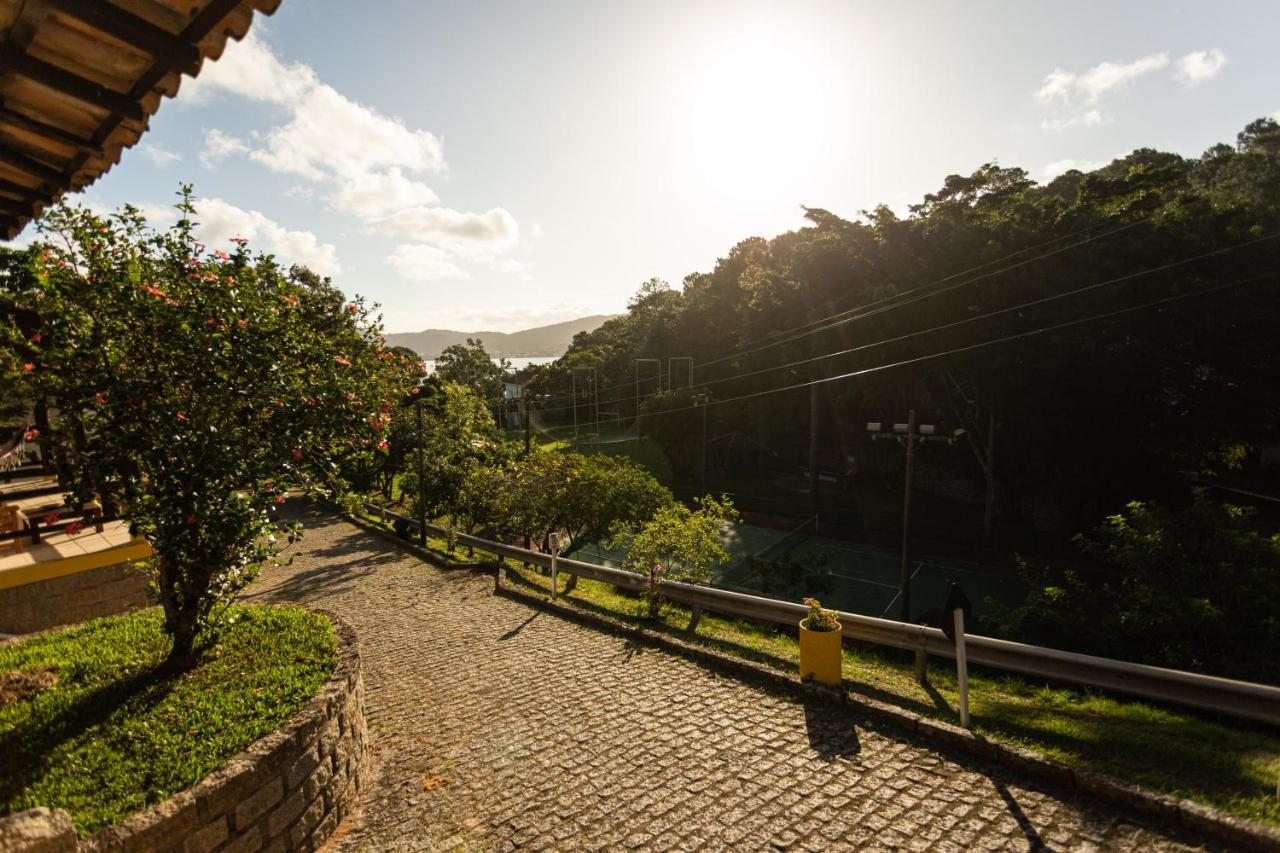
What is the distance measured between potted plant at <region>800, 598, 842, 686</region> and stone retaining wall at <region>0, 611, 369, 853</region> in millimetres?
5058

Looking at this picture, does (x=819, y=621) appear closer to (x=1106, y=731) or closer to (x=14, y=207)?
(x=1106, y=731)

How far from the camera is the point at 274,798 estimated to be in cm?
479

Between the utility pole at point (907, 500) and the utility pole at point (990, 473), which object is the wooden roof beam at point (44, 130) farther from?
the utility pole at point (990, 473)

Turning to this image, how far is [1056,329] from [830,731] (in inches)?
904

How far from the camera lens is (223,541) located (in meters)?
6.16

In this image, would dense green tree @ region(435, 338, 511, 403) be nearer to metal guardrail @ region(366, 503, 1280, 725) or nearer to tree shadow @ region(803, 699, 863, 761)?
metal guardrail @ region(366, 503, 1280, 725)

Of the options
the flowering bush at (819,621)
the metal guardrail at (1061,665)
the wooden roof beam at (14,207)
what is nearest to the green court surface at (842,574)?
the metal guardrail at (1061,665)

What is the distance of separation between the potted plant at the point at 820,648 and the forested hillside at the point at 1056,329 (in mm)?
11479

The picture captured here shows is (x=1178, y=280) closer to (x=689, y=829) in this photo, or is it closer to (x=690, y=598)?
(x=690, y=598)

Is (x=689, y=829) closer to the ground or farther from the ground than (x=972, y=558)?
farther from the ground

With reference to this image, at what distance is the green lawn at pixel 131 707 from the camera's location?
→ 14.6 ft

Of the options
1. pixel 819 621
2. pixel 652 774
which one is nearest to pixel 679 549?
pixel 819 621

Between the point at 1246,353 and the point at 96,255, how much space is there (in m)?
31.7

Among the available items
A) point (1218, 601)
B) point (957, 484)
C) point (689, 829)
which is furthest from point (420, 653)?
point (957, 484)
